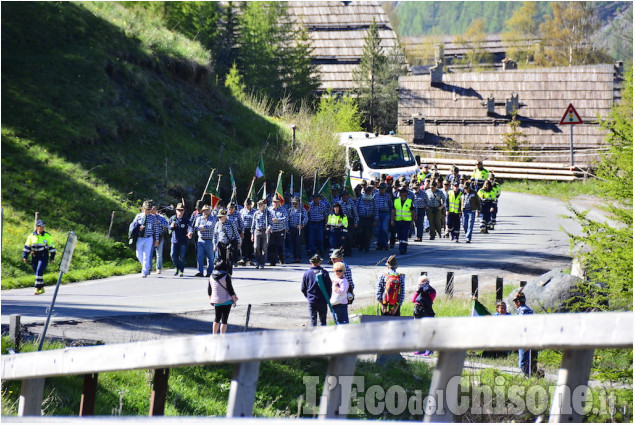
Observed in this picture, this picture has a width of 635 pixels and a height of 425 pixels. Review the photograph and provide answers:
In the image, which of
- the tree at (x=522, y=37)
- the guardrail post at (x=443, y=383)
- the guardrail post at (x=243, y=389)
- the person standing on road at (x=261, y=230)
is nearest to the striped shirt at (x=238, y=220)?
the person standing on road at (x=261, y=230)

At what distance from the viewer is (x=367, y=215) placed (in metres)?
23.5

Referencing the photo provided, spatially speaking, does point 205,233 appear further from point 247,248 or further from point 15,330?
point 15,330

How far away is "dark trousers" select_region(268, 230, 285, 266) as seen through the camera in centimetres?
2125

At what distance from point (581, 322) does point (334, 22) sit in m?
72.7

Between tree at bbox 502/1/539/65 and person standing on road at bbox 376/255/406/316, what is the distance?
78.4 meters

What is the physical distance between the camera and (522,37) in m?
110

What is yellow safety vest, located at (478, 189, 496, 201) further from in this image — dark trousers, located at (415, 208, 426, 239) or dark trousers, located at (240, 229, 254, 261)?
dark trousers, located at (240, 229, 254, 261)

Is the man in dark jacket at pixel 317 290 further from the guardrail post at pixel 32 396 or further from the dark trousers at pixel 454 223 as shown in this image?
the dark trousers at pixel 454 223

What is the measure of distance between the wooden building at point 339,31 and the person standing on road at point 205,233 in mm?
48838

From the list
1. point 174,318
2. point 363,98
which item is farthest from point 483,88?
point 174,318

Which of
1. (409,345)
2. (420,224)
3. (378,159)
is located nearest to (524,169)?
(378,159)

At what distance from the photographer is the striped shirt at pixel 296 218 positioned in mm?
22094

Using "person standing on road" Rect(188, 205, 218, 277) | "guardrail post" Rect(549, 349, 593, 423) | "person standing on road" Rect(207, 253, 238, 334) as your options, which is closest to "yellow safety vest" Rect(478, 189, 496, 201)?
"person standing on road" Rect(188, 205, 218, 277)

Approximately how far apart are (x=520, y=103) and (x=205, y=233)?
99.3ft
